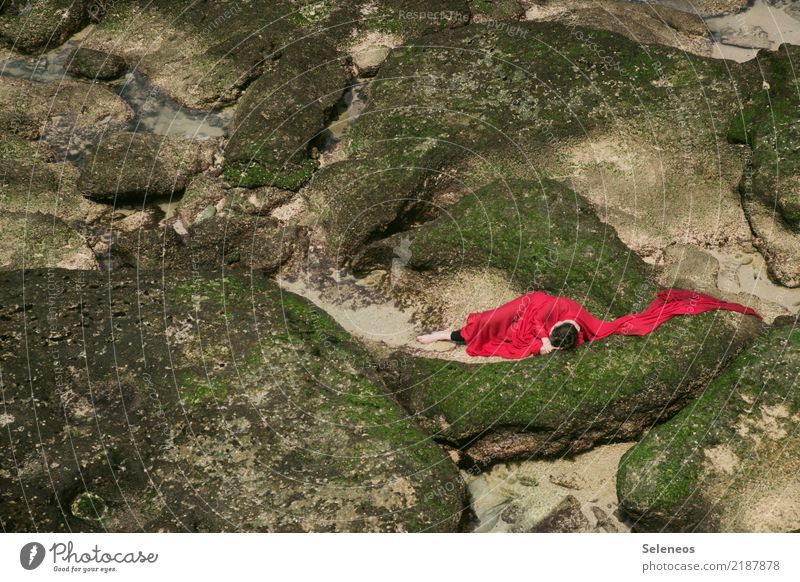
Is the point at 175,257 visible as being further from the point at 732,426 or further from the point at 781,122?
the point at 781,122

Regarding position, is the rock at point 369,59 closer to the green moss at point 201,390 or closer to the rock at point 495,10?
the rock at point 495,10

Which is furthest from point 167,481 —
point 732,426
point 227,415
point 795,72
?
point 795,72

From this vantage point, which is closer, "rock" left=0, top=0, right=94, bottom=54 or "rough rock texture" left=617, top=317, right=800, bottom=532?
"rough rock texture" left=617, top=317, right=800, bottom=532

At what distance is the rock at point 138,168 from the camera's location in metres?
19.5

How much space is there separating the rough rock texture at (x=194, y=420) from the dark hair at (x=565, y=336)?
7.60ft

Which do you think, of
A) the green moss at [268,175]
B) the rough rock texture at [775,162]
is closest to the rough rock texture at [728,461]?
the rough rock texture at [775,162]

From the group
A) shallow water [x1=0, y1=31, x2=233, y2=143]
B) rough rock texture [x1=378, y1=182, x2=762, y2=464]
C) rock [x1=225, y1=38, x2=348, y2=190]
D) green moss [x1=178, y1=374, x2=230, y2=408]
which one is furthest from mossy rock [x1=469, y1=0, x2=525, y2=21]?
Result: green moss [x1=178, y1=374, x2=230, y2=408]

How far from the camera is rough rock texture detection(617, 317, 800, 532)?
47.1ft

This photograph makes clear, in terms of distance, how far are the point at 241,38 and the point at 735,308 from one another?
11.1 metres

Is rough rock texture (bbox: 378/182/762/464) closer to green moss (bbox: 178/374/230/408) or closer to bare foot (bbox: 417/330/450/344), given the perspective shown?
bare foot (bbox: 417/330/450/344)

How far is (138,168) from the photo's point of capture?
64.5ft

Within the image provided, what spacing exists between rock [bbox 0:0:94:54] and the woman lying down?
38.0 ft

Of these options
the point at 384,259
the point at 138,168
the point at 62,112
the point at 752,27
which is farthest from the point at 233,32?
the point at 752,27

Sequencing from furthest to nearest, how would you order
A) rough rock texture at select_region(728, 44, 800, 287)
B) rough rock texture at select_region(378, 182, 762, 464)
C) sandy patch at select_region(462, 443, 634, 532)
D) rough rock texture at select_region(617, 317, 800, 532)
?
rough rock texture at select_region(728, 44, 800, 287) → rough rock texture at select_region(378, 182, 762, 464) → sandy patch at select_region(462, 443, 634, 532) → rough rock texture at select_region(617, 317, 800, 532)
